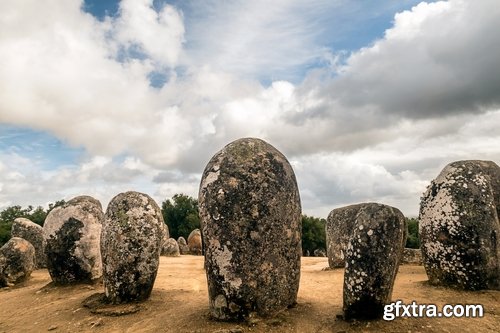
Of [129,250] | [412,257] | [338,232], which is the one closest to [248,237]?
[129,250]

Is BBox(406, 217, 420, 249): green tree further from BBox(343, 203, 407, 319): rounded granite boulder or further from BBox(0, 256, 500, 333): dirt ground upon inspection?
BBox(343, 203, 407, 319): rounded granite boulder

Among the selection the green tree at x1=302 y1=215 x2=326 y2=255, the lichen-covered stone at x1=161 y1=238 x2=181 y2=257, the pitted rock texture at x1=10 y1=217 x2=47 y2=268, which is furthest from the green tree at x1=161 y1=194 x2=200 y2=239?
the pitted rock texture at x1=10 y1=217 x2=47 y2=268

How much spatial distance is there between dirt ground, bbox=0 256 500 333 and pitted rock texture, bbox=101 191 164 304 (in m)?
0.45

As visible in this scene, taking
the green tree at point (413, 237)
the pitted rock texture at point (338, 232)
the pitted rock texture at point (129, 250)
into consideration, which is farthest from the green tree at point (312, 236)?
the pitted rock texture at point (129, 250)

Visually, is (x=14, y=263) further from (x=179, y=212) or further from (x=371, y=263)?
(x=179, y=212)

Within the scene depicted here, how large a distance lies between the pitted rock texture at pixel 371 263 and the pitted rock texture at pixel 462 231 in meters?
3.63

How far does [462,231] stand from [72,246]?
11956mm

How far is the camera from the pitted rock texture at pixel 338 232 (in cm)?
1616

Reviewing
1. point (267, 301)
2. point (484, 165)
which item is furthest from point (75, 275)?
point (484, 165)

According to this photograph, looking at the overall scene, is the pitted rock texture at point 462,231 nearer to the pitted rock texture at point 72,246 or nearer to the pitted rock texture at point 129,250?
the pitted rock texture at point 129,250

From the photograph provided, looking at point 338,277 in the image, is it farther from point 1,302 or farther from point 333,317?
point 1,302

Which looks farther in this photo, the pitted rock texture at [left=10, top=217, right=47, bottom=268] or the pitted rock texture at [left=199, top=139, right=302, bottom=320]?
the pitted rock texture at [left=10, top=217, right=47, bottom=268]

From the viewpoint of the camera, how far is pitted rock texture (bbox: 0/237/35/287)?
51.0ft

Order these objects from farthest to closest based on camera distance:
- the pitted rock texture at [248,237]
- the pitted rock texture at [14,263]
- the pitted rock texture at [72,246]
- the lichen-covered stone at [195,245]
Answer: the lichen-covered stone at [195,245], the pitted rock texture at [14,263], the pitted rock texture at [72,246], the pitted rock texture at [248,237]
